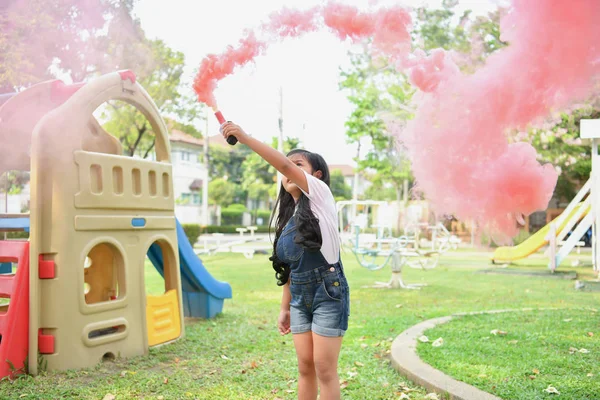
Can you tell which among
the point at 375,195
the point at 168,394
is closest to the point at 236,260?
the point at 168,394

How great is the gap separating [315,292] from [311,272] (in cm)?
10

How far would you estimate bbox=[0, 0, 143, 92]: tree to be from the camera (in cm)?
741

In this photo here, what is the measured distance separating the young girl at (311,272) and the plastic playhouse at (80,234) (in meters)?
2.46

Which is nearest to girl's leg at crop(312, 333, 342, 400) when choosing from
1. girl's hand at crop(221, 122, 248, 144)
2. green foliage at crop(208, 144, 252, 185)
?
girl's hand at crop(221, 122, 248, 144)

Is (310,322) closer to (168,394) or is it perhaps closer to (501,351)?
(168,394)

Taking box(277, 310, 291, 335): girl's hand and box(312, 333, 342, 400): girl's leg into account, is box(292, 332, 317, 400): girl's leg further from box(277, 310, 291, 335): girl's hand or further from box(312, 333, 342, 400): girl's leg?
box(277, 310, 291, 335): girl's hand

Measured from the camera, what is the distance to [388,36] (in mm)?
4051

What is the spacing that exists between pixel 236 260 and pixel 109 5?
35.3ft

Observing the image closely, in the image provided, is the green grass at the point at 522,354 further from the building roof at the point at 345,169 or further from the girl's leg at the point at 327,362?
the building roof at the point at 345,169

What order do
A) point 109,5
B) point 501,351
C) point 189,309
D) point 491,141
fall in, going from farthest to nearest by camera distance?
point 109,5, point 189,309, point 501,351, point 491,141

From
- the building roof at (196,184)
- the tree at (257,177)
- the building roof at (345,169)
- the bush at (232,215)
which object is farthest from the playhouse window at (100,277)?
the building roof at (345,169)

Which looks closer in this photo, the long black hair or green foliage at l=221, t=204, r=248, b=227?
the long black hair

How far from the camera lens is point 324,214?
10.4ft

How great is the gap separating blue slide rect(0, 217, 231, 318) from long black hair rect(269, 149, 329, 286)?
3.83m
